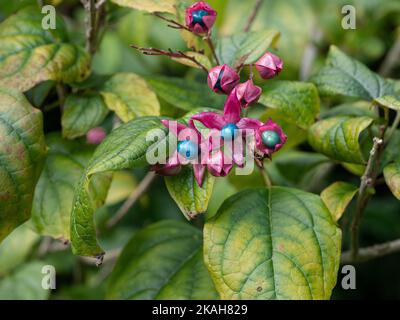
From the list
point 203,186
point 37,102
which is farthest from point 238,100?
point 37,102

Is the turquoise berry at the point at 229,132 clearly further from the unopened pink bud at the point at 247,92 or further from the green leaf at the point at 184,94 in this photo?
the green leaf at the point at 184,94

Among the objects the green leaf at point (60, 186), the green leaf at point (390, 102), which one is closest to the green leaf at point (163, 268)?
the green leaf at point (60, 186)

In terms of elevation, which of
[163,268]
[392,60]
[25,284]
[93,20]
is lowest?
[25,284]

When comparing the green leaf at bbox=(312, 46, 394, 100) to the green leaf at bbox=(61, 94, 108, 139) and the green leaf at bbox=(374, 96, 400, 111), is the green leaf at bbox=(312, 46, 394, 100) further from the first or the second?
the green leaf at bbox=(61, 94, 108, 139)

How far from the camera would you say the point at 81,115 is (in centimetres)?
132

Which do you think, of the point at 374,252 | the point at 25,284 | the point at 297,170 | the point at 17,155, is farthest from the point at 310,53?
the point at 17,155

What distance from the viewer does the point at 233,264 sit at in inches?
42.2

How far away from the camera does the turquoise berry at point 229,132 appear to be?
104 cm

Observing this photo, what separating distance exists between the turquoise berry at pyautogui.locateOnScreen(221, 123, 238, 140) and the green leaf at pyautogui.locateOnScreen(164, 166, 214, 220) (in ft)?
0.23

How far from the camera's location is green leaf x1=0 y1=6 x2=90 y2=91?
1.24 m

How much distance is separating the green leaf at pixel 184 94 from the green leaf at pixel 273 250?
242 millimetres

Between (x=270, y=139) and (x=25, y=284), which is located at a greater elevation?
(x=270, y=139)

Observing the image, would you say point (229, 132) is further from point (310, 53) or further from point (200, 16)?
point (310, 53)

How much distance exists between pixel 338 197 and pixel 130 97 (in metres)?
0.48
